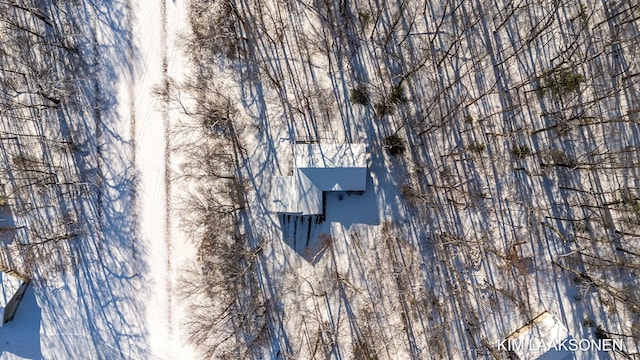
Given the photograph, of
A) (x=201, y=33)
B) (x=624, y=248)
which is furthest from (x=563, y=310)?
(x=201, y=33)

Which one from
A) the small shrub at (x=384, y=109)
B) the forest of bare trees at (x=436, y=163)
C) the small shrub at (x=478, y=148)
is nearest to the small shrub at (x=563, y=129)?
the forest of bare trees at (x=436, y=163)

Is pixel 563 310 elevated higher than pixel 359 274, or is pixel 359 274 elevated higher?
pixel 359 274

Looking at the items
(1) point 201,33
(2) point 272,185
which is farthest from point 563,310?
(1) point 201,33

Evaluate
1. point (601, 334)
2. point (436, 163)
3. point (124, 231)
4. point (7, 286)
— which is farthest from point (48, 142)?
point (601, 334)

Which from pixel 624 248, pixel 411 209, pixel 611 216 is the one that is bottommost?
pixel 624 248

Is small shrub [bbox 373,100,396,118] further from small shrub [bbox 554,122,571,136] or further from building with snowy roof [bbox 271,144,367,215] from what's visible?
small shrub [bbox 554,122,571,136]

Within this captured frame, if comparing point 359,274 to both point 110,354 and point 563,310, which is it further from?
point 110,354

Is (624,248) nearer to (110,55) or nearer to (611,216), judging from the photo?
(611,216)
